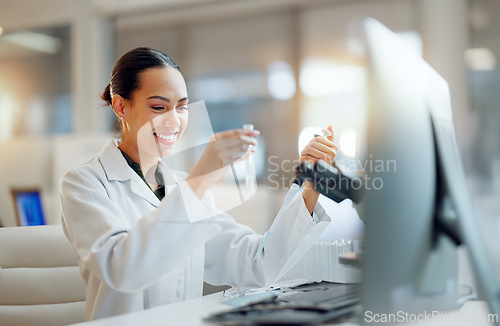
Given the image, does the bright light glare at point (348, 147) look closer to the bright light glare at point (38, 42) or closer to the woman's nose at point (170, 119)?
the woman's nose at point (170, 119)

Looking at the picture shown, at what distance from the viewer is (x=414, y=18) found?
3354 mm

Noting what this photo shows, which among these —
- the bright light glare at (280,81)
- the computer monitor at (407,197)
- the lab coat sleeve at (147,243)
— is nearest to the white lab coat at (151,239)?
the lab coat sleeve at (147,243)

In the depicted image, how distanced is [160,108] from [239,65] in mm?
2921

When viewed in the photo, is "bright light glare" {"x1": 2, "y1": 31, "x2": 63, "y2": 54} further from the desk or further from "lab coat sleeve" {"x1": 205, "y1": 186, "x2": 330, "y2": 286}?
the desk

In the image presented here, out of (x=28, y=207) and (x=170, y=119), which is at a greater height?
(x=170, y=119)

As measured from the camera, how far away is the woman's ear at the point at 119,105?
1.08 m

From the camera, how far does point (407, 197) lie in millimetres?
661

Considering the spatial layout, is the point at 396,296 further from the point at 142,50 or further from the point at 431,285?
the point at 142,50

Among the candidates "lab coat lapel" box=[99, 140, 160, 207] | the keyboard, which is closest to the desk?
the keyboard

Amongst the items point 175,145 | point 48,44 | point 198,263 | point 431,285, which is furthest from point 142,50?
point 48,44

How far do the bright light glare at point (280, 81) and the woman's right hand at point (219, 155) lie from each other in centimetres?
289

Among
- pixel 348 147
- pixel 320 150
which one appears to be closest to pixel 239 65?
pixel 348 147

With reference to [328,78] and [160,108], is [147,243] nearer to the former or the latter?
[160,108]

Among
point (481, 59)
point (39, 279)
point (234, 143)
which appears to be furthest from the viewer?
point (481, 59)
